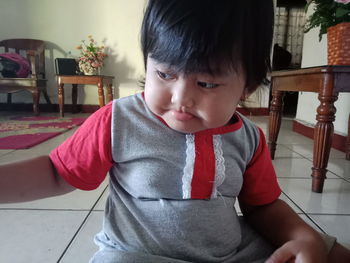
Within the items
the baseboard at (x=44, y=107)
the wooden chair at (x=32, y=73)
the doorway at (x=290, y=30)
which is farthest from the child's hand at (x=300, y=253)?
the doorway at (x=290, y=30)

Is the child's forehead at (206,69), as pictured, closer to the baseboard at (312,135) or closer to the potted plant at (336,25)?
the potted plant at (336,25)

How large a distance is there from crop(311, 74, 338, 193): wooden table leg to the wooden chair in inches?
91.3

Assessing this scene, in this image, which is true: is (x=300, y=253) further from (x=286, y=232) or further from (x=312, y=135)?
(x=312, y=135)

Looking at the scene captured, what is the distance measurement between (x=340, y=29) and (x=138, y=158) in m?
0.85

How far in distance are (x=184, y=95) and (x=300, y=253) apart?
0.85 ft

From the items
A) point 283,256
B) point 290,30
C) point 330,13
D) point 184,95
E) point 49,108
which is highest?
point 290,30

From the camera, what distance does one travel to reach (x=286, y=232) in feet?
1.45

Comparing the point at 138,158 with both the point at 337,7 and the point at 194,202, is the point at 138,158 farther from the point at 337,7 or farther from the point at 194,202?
the point at 337,7

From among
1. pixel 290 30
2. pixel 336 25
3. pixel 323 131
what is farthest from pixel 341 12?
pixel 290 30

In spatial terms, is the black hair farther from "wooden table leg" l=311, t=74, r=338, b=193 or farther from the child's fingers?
"wooden table leg" l=311, t=74, r=338, b=193

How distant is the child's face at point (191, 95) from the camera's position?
324 millimetres

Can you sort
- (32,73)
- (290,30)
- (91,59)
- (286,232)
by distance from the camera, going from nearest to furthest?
1. (286,232)
2. (32,73)
3. (91,59)
4. (290,30)

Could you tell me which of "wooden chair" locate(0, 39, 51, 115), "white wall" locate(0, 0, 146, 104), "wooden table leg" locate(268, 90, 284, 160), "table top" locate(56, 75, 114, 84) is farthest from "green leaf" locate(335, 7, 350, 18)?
"wooden chair" locate(0, 39, 51, 115)

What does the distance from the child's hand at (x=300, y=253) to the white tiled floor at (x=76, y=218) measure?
0.27 metres
